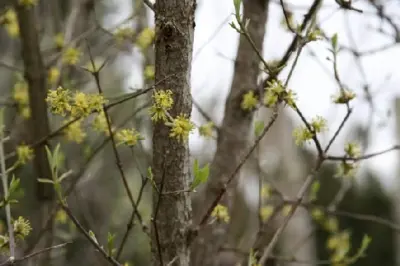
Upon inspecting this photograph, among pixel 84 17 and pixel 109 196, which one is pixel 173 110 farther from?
pixel 109 196

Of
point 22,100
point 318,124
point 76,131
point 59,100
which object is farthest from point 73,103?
point 22,100

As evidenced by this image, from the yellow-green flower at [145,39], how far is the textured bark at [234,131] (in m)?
0.25

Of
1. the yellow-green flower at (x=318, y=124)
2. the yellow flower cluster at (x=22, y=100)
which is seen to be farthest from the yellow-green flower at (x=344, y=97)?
the yellow flower cluster at (x=22, y=100)

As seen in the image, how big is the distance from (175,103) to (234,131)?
1.75 feet

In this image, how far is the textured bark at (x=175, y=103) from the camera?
2.89ft

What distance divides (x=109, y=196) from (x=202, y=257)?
309 cm

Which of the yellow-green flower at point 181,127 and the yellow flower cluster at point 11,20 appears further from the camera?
the yellow flower cluster at point 11,20

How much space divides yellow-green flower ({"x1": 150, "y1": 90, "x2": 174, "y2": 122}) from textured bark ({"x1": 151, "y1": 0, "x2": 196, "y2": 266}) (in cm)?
3

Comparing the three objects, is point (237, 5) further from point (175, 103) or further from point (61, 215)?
point (61, 215)

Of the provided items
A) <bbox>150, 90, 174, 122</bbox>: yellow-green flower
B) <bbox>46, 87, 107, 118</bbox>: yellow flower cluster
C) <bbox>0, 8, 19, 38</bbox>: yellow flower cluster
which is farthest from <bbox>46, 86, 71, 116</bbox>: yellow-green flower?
<bbox>0, 8, 19, 38</bbox>: yellow flower cluster

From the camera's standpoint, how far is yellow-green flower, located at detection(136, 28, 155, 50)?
133 centimetres

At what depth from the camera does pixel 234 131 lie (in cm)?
140

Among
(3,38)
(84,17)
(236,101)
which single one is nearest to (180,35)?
(236,101)

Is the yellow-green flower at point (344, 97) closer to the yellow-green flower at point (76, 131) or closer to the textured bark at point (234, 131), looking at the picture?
the textured bark at point (234, 131)
